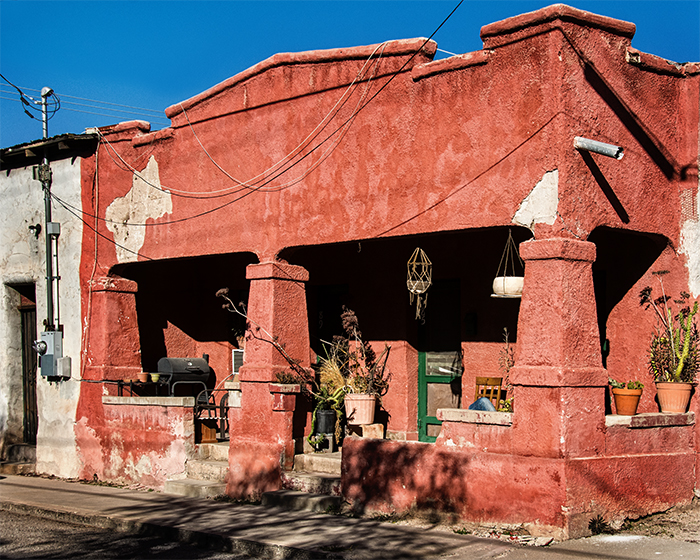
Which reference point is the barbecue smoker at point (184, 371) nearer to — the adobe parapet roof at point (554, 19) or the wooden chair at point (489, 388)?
the wooden chair at point (489, 388)

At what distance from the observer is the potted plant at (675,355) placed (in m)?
8.28

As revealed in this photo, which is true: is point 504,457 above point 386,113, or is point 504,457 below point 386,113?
below

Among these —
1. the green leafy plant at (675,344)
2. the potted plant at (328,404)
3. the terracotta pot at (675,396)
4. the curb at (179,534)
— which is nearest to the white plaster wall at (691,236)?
the green leafy plant at (675,344)

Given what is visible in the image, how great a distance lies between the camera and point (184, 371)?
12359 mm

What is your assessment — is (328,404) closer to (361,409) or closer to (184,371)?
(361,409)

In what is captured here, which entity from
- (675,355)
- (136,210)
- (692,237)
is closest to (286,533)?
(675,355)

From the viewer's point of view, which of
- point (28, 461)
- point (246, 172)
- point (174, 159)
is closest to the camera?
point (246, 172)

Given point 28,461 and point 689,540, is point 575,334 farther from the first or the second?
point 28,461

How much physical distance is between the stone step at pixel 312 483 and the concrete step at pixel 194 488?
1131 mm

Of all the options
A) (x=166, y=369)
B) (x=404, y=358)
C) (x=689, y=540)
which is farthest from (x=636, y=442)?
(x=166, y=369)

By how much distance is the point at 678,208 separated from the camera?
28.4ft

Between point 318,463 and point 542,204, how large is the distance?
4110 millimetres

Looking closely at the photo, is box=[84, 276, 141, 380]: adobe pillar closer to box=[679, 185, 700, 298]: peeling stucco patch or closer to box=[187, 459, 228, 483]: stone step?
box=[187, 459, 228, 483]: stone step

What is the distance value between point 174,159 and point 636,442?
7.15 metres
